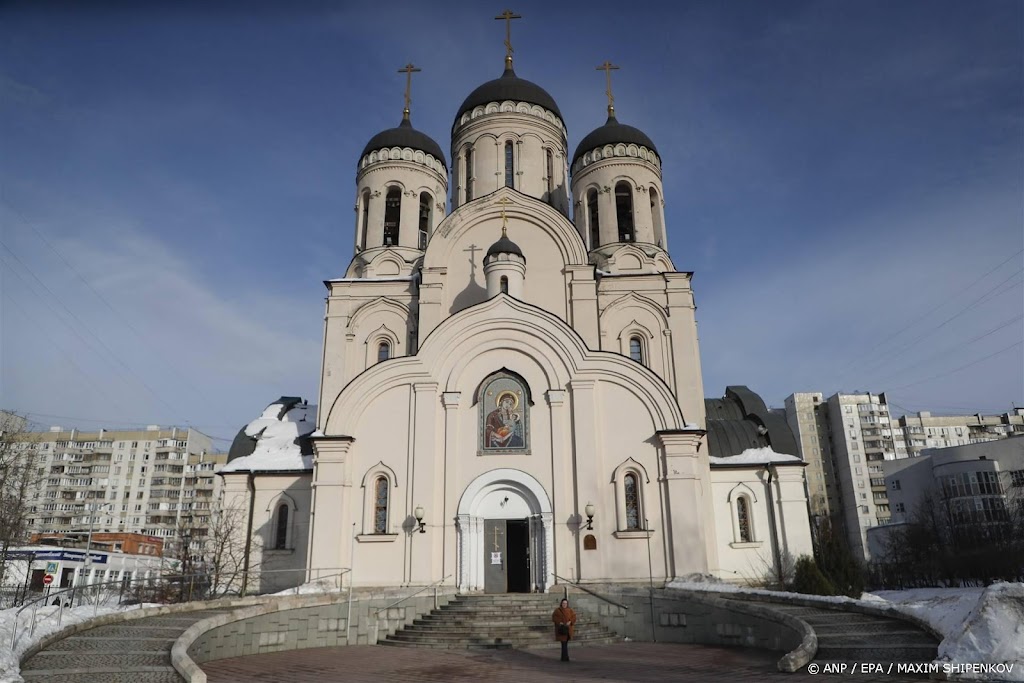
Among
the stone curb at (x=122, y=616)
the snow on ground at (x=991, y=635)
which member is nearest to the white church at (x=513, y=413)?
the stone curb at (x=122, y=616)

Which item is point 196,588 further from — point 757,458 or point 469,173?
point 757,458

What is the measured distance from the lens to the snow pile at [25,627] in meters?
8.29

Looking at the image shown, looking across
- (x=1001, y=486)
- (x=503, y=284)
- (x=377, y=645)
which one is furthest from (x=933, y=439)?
(x=377, y=645)

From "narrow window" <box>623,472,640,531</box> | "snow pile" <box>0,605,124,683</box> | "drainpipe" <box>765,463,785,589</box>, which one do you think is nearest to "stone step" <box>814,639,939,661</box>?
"narrow window" <box>623,472,640,531</box>

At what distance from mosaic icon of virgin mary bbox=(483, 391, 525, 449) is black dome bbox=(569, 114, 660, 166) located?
39.6 ft

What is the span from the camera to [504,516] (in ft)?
63.5

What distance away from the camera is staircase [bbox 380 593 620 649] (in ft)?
47.9

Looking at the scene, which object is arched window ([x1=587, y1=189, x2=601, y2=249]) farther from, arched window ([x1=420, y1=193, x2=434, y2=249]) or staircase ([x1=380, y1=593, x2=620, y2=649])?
staircase ([x1=380, y1=593, x2=620, y2=649])

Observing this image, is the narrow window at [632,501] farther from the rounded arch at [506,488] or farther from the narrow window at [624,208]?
the narrow window at [624,208]

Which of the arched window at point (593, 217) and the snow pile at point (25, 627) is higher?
the arched window at point (593, 217)

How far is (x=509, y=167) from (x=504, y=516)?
43.3ft

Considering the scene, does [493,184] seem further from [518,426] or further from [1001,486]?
[1001,486]

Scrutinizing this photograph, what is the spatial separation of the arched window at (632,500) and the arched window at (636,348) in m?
5.02

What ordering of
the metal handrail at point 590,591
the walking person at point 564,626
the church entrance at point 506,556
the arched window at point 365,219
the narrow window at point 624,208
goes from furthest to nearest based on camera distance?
the narrow window at point 624,208 < the arched window at point 365,219 < the church entrance at point 506,556 < the metal handrail at point 590,591 < the walking person at point 564,626
